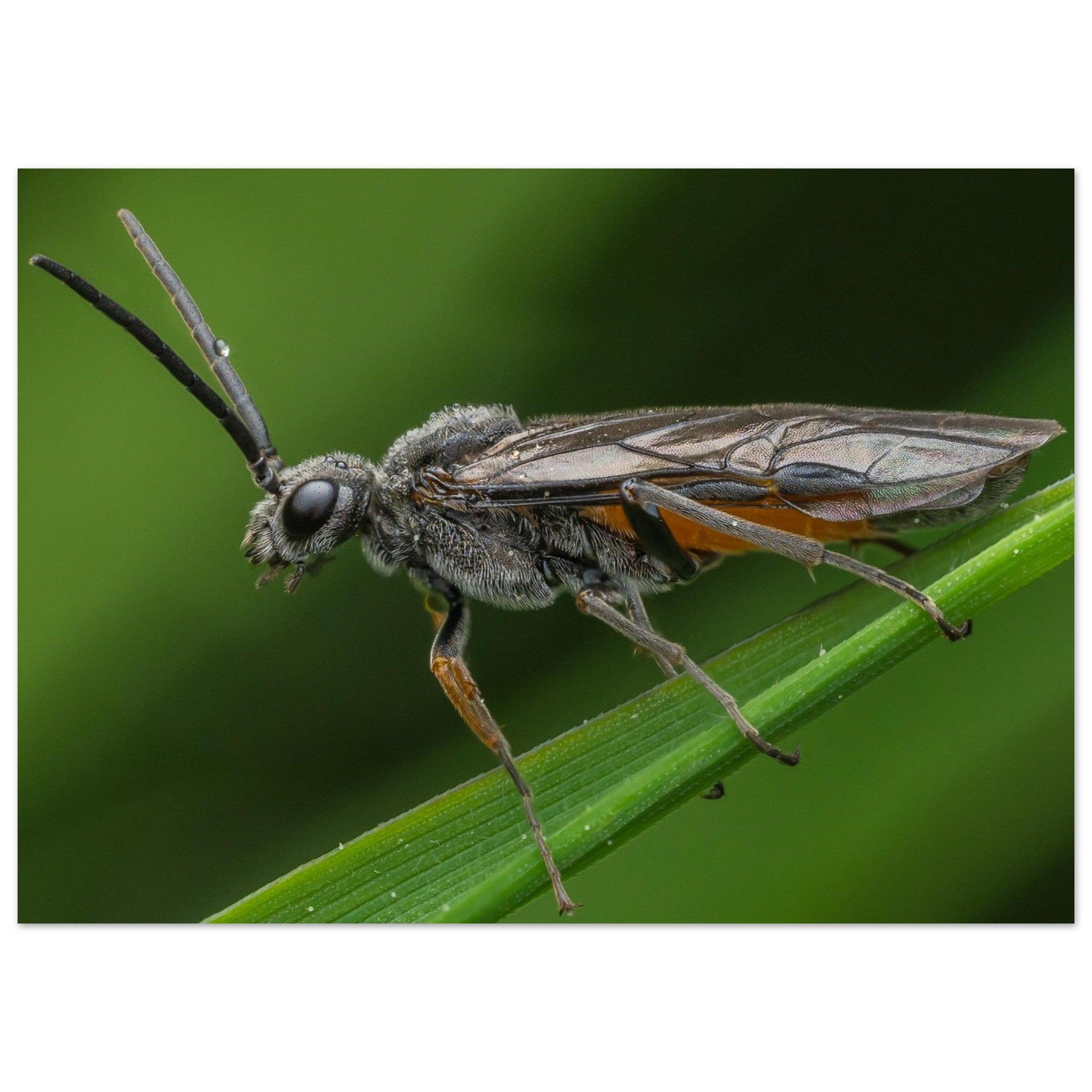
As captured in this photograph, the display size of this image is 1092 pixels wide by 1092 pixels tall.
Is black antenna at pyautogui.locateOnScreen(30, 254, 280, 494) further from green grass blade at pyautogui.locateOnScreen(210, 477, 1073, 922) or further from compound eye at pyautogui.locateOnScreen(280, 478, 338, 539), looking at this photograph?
green grass blade at pyautogui.locateOnScreen(210, 477, 1073, 922)

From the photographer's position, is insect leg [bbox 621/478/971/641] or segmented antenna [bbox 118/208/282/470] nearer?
insect leg [bbox 621/478/971/641]

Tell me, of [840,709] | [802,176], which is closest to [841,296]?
[802,176]

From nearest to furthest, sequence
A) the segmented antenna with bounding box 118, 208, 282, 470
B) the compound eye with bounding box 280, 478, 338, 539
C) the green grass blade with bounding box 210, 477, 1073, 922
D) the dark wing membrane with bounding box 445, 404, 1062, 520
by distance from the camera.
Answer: the green grass blade with bounding box 210, 477, 1073, 922
the dark wing membrane with bounding box 445, 404, 1062, 520
the segmented antenna with bounding box 118, 208, 282, 470
the compound eye with bounding box 280, 478, 338, 539

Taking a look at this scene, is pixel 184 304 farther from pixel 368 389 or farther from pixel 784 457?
pixel 784 457

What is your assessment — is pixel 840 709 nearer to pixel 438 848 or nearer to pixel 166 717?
pixel 438 848

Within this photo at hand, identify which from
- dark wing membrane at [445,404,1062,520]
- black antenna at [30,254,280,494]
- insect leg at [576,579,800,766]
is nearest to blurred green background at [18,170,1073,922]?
black antenna at [30,254,280,494]
